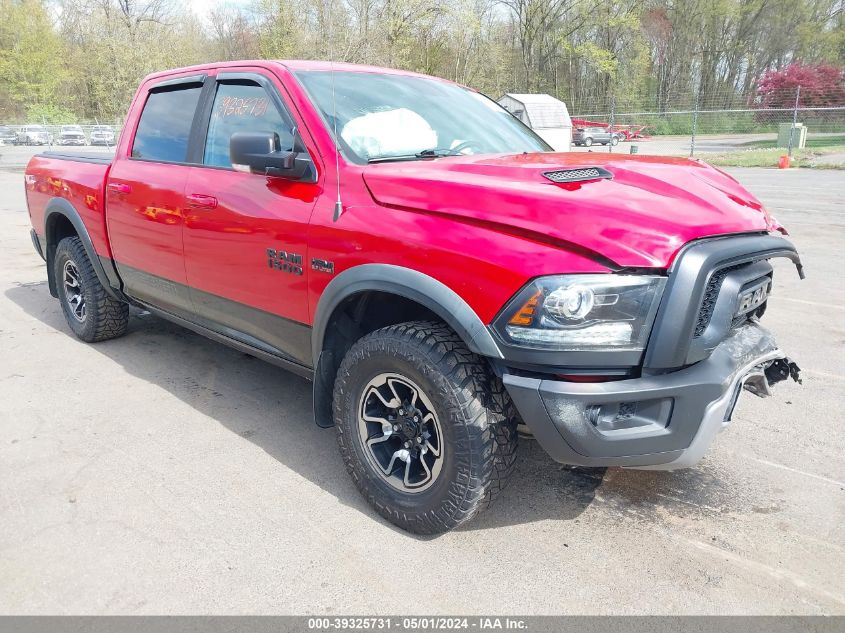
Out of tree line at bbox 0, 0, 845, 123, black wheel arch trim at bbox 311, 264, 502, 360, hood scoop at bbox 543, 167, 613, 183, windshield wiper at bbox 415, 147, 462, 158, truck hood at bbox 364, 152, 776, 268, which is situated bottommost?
black wheel arch trim at bbox 311, 264, 502, 360

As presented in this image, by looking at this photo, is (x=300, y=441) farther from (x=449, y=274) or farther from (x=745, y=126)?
(x=745, y=126)

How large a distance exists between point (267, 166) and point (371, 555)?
5.60ft

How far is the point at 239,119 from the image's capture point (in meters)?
3.52

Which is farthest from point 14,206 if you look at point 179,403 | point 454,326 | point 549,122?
point 549,122

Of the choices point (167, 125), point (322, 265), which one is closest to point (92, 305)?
point (167, 125)

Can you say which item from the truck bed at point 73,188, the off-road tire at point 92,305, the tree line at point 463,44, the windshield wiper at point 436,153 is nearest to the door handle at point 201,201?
the windshield wiper at point 436,153

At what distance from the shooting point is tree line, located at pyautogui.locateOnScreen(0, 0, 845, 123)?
2697cm

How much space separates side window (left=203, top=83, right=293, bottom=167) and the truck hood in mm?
664

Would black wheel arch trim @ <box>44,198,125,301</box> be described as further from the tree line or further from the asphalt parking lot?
the tree line

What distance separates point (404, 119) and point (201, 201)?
1162 mm

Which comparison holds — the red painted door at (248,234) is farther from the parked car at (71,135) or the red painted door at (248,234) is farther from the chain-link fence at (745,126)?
the parked car at (71,135)

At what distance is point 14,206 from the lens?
1438 centimetres

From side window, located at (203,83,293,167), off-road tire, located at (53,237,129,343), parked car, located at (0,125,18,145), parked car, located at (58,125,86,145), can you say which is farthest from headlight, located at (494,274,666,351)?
parked car, located at (0,125,18,145)

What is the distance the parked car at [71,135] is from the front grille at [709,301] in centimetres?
3571
